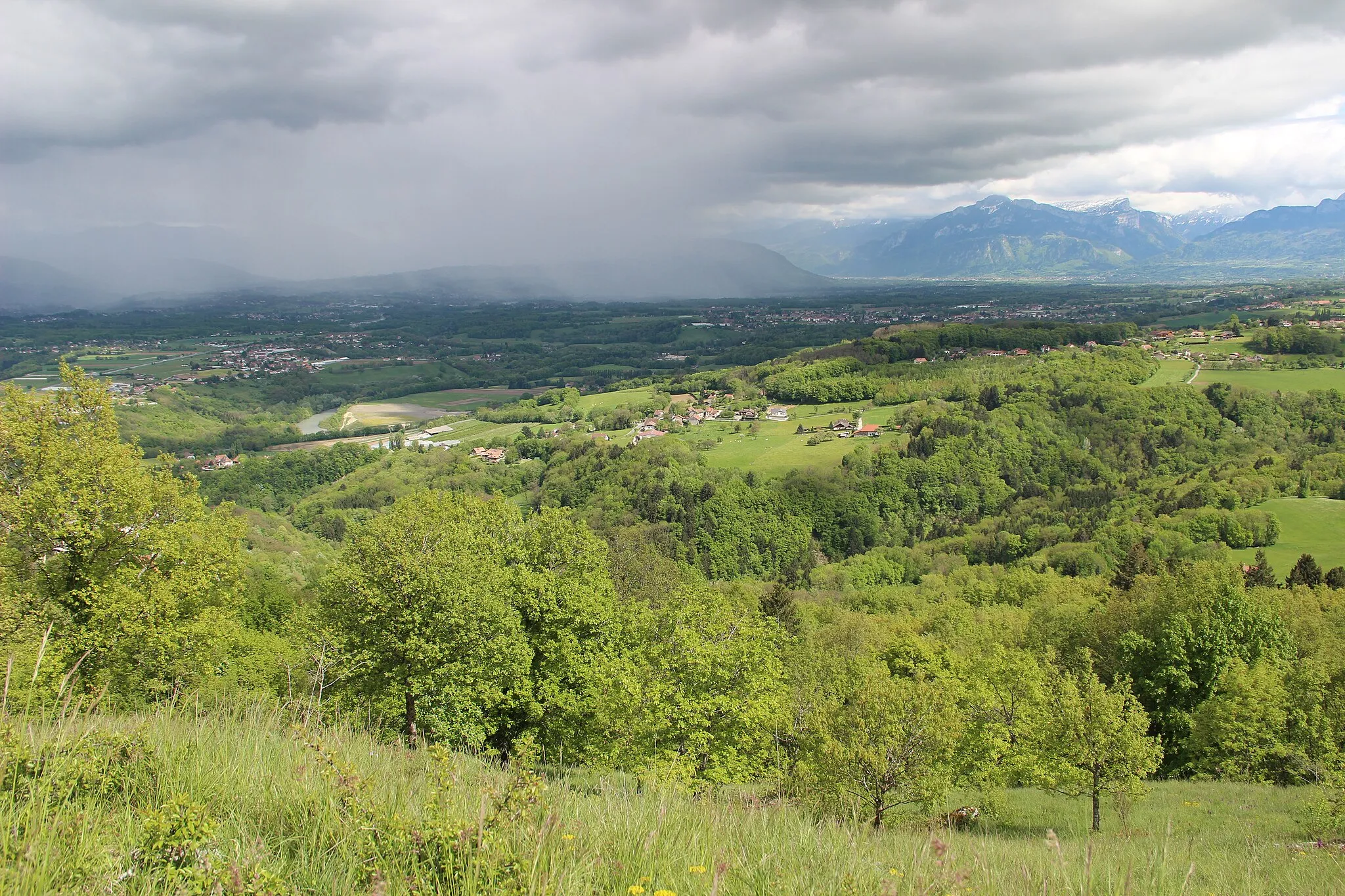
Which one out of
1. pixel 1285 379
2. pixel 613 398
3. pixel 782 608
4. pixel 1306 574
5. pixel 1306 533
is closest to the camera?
pixel 782 608

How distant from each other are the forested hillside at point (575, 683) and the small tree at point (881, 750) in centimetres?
8

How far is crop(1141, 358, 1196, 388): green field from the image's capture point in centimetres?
10662

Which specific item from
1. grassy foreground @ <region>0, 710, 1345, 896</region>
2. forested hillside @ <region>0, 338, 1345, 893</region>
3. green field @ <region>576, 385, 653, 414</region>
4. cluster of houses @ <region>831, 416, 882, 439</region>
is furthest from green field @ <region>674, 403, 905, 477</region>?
grassy foreground @ <region>0, 710, 1345, 896</region>

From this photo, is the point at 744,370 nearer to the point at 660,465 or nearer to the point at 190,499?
the point at 660,465

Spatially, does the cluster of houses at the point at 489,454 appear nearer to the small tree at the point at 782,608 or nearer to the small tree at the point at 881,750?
the small tree at the point at 782,608

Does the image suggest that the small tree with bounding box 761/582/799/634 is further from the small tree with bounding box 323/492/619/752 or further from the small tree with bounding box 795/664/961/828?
the small tree with bounding box 323/492/619/752

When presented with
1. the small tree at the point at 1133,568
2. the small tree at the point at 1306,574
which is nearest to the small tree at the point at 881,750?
the small tree at the point at 1133,568

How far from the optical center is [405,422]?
115188mm

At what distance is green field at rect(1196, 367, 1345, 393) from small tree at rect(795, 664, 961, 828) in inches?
4407

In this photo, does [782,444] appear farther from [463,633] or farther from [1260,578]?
[463,633]

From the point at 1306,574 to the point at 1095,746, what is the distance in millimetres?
35744

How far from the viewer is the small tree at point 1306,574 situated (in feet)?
135

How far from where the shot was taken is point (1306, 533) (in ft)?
188

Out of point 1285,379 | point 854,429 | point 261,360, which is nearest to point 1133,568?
point 854,429
